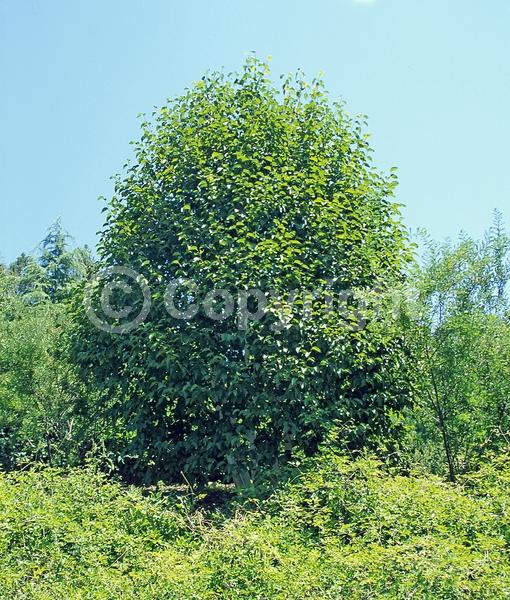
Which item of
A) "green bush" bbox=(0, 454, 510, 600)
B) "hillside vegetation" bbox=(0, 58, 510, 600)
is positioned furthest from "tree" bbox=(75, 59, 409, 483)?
"green bush" bbox=(0, 454, 510, 600)

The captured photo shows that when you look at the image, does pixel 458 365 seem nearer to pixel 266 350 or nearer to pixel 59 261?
pixel 266 350

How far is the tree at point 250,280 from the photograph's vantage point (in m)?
9.05

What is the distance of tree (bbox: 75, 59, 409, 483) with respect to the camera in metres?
9.05

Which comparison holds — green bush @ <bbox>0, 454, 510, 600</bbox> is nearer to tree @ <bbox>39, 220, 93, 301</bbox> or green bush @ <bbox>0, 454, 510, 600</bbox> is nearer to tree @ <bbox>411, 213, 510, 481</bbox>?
tree @ <bbox>411, 213, 510, 481</bbox>

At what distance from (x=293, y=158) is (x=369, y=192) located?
1298 millimetres

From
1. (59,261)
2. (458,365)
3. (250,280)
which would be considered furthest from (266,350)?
(59,261)

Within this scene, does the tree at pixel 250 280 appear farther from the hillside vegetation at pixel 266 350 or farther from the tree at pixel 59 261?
the tree at pixel 59 261

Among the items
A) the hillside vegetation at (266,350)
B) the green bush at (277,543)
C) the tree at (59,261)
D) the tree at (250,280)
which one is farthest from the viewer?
the tree at (59,261)

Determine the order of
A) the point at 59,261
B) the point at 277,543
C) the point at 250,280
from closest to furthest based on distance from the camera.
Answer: the point at 277,543
the point at 250,280
the point at 59,261

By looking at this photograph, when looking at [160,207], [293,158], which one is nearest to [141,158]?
[160,207]

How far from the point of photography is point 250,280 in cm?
900

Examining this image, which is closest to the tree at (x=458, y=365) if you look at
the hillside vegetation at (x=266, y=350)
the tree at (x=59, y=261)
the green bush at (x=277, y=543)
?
the hillside vegetation at (x=266, y=350)

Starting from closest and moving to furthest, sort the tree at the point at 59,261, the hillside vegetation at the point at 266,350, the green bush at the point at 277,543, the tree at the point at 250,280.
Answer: the green bush at the point at 277,543, the hillside vegetation at the point at 266,350, the tree at the point at 250,280, the tree at the point at 59,261

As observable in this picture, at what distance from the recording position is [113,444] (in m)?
Answer: 11.7
